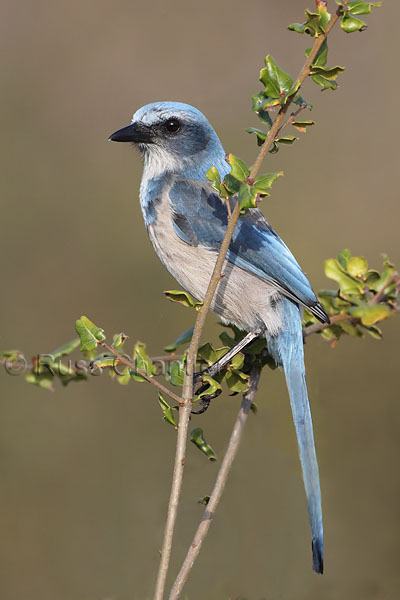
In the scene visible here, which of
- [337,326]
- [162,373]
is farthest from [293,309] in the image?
[162,373]

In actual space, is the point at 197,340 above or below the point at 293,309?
above

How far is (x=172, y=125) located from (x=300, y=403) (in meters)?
1.52

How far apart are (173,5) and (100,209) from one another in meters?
2.38

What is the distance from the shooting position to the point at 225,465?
205cm

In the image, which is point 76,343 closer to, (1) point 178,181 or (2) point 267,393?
(1) point 178,181

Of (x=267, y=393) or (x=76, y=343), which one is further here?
(x=267, y=393)

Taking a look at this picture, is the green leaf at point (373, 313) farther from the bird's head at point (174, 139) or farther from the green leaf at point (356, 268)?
the bird's head at point (174, 139)

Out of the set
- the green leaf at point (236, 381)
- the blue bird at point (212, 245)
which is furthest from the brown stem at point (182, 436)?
the blue bird at point (212, 245)

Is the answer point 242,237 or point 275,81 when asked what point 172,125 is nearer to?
point 242,237

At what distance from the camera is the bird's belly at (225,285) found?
2973 mm

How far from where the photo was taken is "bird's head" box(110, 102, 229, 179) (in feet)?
11.0

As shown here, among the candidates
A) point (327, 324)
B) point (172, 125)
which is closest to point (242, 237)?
point (327, 324)

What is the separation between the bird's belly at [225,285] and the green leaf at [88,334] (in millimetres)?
953

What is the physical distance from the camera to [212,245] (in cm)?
304
